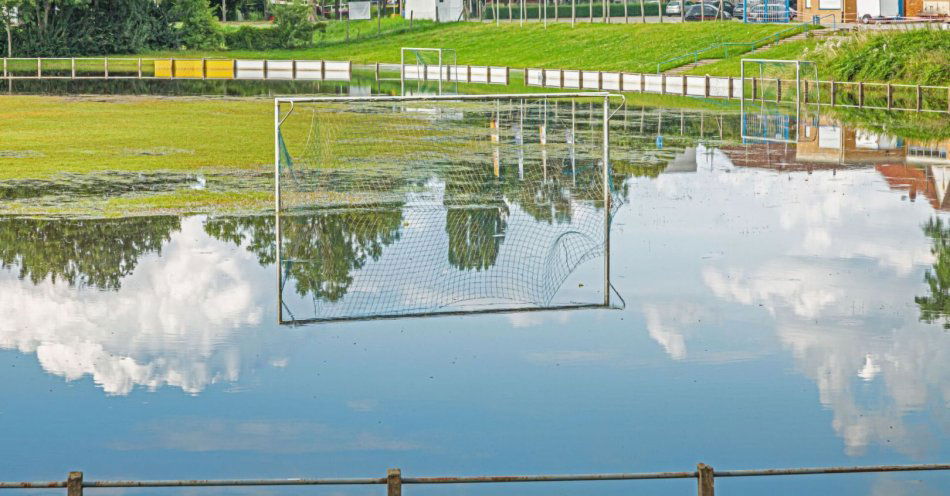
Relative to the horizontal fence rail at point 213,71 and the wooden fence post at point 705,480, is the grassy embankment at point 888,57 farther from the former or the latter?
the wooden fence post at point 705,480

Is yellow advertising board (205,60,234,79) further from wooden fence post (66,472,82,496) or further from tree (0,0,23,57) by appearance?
wooden fence post (66,472,82,496)

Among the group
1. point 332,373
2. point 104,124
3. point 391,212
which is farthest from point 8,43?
point 332,373

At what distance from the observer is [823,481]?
12.8 metres

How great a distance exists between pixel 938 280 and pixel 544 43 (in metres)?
65.4

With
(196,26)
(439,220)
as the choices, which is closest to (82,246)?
(439,220)

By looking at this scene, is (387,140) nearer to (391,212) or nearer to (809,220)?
(391,212)

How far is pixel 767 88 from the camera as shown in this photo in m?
57.1

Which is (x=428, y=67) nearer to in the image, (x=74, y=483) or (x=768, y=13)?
(x=768, y=13)

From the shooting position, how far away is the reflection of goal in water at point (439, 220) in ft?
65.7

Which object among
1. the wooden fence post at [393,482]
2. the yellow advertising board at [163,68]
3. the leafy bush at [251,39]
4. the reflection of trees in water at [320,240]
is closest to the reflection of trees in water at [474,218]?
the reflection of trees in water at [320,240]

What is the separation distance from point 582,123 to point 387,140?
25.3ft

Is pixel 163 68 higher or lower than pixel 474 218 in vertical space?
higher

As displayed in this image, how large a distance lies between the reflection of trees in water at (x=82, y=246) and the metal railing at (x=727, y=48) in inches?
1788

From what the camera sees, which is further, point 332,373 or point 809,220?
point 809,220
